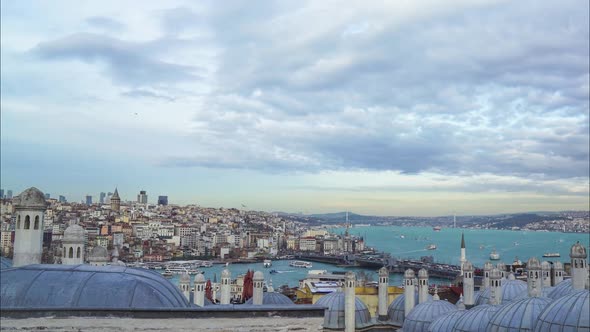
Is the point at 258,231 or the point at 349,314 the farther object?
the point at 258,231

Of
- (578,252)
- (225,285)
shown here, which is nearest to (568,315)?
(578,252)

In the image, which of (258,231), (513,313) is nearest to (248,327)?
(513,313)

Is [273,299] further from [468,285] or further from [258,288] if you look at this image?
[468,285]

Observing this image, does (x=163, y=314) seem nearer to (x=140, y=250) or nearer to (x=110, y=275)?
(x=110, y=275)

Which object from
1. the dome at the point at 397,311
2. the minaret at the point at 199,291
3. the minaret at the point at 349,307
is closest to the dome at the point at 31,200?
the minaret at the point at 199,291

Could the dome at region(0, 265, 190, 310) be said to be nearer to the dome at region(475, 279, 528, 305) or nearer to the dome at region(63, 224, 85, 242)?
the dome at region(63, 224, 85, 242)

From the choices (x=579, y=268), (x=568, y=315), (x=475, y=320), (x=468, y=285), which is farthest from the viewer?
(x=468, y=285)
